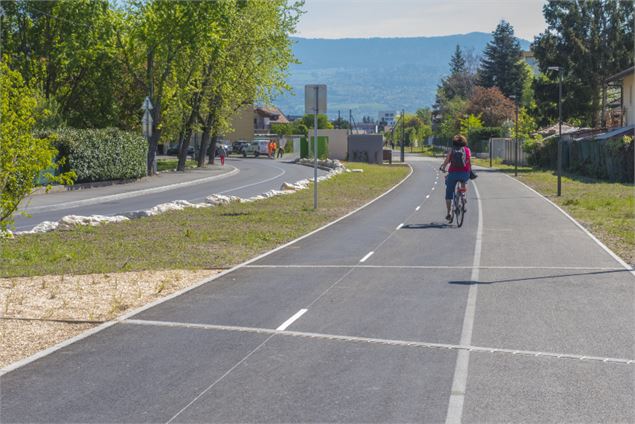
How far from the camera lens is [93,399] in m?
6.57

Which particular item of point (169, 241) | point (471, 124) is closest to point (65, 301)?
point (169, 241)

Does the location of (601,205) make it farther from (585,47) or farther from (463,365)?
(585,47)

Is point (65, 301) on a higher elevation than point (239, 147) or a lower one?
lower

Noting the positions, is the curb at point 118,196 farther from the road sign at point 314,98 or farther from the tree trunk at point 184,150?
the road sign at point 314,98

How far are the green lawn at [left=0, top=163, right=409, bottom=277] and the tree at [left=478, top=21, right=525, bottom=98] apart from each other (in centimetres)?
9471

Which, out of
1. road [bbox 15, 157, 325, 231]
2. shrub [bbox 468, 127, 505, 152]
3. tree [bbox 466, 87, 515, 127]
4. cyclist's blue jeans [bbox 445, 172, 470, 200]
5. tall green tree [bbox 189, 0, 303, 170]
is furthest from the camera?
tree [bbox 466, 87, 515, 127]

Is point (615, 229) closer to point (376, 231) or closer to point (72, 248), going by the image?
point (376, 231)

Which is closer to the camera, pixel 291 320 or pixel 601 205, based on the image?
pixel 291 320

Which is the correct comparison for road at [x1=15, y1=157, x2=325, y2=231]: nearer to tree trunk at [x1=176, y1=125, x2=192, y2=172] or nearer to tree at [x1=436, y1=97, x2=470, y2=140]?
tree trunk at [x1=176, y1=125, x2=192, y2=172]

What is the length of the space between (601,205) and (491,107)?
84169 mm

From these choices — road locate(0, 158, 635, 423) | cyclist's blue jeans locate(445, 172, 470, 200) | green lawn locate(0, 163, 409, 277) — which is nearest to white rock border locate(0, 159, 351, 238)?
green lawn locate(0, 163, 409, 277)

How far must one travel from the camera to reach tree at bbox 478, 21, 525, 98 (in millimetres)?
116750

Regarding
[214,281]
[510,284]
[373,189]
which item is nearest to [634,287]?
[510,284]

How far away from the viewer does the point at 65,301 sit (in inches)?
423
